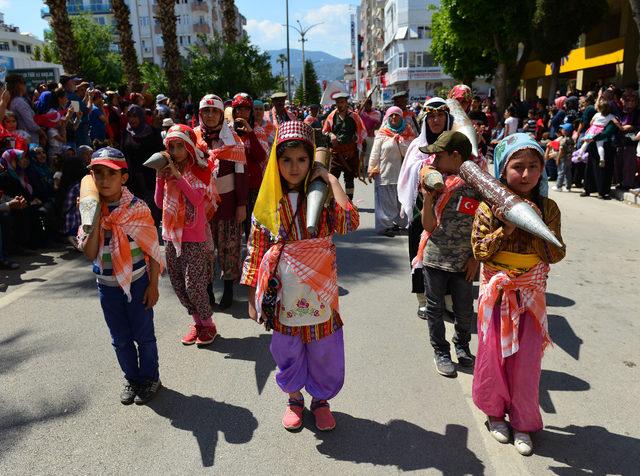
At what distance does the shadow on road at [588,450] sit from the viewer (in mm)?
2594

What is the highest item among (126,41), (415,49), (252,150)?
(415,49)

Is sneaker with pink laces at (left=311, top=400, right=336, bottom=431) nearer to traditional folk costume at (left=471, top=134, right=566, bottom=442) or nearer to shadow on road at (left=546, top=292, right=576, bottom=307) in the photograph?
traditional folk costume at (left=471, top=134, right=566, bottom=442)

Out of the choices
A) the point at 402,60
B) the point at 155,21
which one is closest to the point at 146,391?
the point at 402,60

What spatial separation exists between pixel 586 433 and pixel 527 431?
0.39 meters

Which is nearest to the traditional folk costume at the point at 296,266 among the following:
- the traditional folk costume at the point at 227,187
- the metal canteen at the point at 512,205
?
the metal canteen at the point at 512,205

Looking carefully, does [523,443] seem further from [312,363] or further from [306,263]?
[306,263]

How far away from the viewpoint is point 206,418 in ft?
10.4

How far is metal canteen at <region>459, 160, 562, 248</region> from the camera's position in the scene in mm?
2323

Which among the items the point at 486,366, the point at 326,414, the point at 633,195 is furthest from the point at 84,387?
the point at 633,195

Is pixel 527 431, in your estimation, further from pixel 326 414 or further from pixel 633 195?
pixel 633 195

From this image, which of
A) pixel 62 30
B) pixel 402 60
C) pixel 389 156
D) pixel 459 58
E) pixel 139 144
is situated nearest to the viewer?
pixel 389 156

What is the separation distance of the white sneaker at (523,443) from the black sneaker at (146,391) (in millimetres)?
2334

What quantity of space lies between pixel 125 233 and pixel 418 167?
2406 millimetres

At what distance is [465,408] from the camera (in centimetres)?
318
